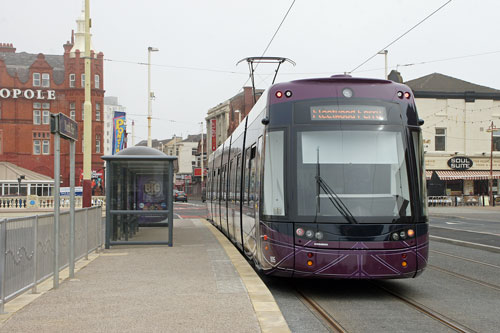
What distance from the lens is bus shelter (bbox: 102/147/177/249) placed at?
13875 millimetres

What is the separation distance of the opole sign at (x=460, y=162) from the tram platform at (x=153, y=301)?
4315 cm

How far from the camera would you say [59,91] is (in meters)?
69.0

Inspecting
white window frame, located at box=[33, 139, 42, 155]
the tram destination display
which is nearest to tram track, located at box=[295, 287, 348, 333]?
the tram destination display

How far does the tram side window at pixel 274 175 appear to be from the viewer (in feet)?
29.2

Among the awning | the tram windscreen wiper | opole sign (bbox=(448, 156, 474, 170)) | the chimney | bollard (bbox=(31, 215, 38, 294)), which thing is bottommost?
bollard (bbox=(31, 215, 38, 294))

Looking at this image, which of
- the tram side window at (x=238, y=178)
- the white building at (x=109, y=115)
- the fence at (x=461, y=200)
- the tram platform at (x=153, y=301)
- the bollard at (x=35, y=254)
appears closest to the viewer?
the tram platform at (x=153, y=301)

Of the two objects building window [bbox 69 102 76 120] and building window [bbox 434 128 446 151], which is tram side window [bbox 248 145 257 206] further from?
building window [bbox 69 102 76 120]

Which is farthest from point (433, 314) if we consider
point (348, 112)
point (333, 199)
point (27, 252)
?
point (27, 252)

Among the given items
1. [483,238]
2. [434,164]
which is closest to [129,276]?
[483,238]

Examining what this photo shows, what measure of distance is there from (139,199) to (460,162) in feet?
137

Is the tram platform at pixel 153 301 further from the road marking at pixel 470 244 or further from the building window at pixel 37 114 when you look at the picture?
the building window at pixel 37 114

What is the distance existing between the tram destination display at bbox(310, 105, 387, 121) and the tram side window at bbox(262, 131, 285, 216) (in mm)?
607

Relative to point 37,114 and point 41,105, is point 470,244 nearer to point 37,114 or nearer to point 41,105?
point 37,114

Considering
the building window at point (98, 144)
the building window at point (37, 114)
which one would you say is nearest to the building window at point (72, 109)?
the building window at point (37, 114)
